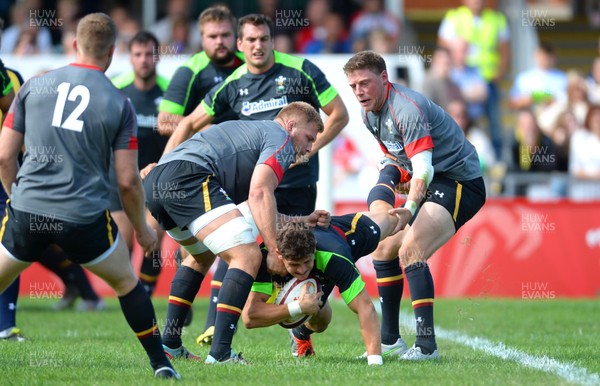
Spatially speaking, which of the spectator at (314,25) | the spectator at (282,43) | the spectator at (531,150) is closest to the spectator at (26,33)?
the spectator at (282,43)

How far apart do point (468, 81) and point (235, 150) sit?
35.5 ft

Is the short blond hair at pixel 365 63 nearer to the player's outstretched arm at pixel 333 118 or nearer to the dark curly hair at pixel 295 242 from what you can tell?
the dark curly hair at pixel 295 242

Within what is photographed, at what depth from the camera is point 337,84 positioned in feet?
48.9

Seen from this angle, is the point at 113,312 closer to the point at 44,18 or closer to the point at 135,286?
the point at 135,286

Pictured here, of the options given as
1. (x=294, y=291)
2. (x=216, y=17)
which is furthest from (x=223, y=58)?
(x=294, y=291)

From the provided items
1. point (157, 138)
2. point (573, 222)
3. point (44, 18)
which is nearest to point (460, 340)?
point (157, 138)

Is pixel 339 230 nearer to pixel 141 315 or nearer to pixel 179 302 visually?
pixel 179 302

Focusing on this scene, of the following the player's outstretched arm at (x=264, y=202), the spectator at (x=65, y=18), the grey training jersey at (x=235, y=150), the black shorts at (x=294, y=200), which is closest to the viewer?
the player's outstretched arm at (x=264, y=202)

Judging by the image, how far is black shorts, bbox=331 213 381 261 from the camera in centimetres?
762

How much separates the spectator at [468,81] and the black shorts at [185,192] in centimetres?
1044

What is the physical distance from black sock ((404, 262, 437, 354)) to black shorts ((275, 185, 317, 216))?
173 cm

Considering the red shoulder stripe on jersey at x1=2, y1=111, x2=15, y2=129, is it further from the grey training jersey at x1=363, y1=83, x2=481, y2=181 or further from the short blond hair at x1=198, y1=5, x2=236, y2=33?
the short blond hair at x1=198, y1=5, x2=236, y2=33

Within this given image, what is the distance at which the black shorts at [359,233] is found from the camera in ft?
25.0

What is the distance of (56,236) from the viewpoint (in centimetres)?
627
